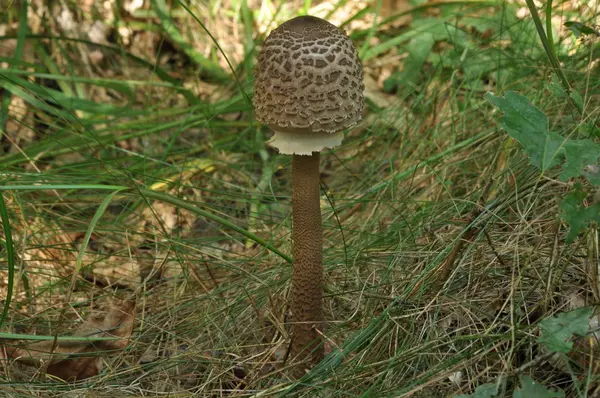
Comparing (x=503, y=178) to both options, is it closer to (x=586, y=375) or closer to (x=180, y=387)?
(x=586, y=375)

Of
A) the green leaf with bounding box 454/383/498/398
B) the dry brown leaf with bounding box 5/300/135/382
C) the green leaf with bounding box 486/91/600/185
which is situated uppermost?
the green leaf with bounding box 486/91/600/185

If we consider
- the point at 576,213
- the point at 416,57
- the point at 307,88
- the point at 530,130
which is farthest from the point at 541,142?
the point at 416,57

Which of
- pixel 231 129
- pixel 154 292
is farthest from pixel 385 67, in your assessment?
pixel 154 292

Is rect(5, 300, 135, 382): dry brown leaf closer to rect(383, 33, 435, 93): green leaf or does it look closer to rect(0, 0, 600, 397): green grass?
rect(0, 0, 600, 397): green grass

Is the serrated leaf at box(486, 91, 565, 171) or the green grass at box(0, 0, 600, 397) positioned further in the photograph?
the green grass at box(0, 0, 600, 397)

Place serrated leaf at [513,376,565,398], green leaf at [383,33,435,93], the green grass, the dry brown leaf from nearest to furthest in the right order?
1. serrated leaf at [513,376,565,398]
2. the green grass
3. the dry brown leaf
4. green leaf at [383,33,435,93]

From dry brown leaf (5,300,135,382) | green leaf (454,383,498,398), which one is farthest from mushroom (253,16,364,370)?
dry brown leaf (5,300,135,382)
